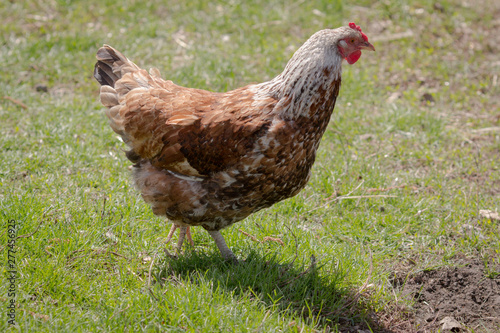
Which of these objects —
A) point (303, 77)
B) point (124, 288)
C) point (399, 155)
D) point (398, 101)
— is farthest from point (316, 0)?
point (124, 288)

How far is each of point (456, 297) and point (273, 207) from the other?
1740 mm

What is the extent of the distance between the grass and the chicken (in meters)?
0.53

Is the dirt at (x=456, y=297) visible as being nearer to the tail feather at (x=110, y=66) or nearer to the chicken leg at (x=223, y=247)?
the chicken leg at (x=223, y=247)

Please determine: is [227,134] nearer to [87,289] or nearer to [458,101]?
[87,289]

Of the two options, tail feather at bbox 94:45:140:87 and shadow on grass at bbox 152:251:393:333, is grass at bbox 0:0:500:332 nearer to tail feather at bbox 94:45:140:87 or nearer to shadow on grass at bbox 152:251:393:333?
shadow on grass at bbox 152:251:393:333

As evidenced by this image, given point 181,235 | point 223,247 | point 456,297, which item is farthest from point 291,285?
point 456,297

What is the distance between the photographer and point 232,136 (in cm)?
345

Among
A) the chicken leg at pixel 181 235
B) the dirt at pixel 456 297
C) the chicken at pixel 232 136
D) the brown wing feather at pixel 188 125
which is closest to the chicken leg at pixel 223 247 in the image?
the chicken at pixel 232 136

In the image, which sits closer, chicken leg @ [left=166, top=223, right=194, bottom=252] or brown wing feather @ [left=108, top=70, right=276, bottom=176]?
brown wing feather @ [left=108, top=70, right=276, bottom=176]

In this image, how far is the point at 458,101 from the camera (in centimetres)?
656

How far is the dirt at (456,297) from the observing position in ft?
11.6

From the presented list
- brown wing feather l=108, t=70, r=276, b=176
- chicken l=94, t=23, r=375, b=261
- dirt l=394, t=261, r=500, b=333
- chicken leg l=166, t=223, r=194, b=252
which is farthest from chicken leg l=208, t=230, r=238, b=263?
dirt l=394, t=261, r=500, b=333

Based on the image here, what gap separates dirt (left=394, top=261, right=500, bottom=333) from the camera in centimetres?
353

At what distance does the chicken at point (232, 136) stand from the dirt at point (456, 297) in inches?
51.5
